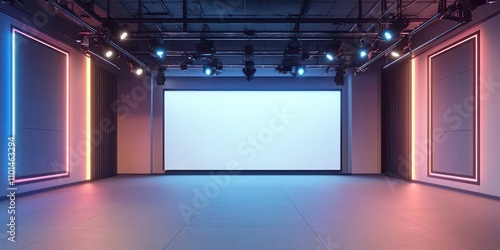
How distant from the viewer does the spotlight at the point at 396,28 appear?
6805 millimetres

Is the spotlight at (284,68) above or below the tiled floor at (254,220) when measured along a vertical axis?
above

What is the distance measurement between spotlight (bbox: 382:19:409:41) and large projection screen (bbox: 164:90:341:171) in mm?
5205

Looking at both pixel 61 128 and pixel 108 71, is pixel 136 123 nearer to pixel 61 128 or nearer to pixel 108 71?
pixel 108 71

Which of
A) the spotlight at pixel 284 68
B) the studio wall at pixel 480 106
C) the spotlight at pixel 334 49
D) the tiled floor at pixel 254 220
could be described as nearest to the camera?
the tiled floor at pixel 254 220

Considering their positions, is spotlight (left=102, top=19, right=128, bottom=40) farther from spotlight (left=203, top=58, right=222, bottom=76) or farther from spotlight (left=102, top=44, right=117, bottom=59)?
spotlight (left=203, top=58, right=222, bottom=76)

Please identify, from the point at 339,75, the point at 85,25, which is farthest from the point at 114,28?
the point at 339,75

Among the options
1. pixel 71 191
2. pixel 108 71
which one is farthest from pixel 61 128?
pixel 108 71

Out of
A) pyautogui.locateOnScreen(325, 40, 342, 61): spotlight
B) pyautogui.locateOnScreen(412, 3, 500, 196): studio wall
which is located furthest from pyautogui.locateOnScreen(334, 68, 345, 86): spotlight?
pyautogui.locateOnScreen(412, 3, 500, 196): studio wall

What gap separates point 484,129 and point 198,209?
5.92 metres

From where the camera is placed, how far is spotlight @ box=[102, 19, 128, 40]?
6785mm

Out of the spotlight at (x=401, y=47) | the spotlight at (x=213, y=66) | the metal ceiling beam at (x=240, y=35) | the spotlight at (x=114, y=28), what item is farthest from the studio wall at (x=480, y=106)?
the spotlight at (x=114, y=28)

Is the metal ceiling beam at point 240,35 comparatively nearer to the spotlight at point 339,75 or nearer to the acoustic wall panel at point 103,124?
the spotlight at point 339,75

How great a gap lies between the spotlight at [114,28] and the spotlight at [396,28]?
5.59 m

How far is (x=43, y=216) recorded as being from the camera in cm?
486
